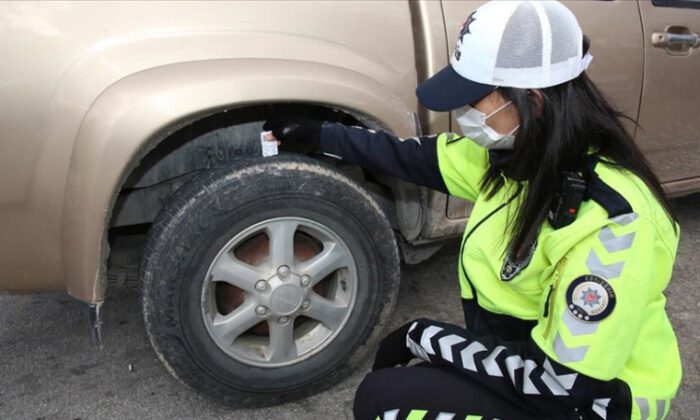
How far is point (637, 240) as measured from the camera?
1.40m

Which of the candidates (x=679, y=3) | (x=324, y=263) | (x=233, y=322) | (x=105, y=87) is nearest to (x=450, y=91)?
(x=324, y=263)

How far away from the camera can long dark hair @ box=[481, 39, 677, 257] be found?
1.49m

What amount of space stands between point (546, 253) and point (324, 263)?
35.3 inches

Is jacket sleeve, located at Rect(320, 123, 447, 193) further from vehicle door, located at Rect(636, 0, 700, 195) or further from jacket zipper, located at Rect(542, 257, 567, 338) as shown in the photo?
vehicle door, located at Rect(636, 0, 700, 195)

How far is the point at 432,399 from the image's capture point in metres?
1.64

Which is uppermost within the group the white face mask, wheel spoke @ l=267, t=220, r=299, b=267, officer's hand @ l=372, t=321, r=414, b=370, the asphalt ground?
the white face mask

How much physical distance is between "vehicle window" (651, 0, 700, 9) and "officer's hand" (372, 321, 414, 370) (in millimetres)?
1864

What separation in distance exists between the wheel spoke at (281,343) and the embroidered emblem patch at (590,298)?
1110 mm

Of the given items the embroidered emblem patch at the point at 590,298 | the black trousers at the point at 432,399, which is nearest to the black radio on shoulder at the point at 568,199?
the embroidered emblem patch at the point at 590,298

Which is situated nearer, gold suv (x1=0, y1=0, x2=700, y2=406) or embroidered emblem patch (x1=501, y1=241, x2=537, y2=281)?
embroidered emblem patch (x1=501, y1=241, x2=537, y2=281)

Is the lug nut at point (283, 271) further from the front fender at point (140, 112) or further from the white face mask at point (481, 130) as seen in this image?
the white face mask at point (481, 130)

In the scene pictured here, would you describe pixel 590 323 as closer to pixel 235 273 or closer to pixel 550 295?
pixel 550 295

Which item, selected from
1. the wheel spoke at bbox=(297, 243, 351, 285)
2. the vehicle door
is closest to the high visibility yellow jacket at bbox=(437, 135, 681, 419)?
the wheel spoke at bbox=(297, 243, 351, 285)

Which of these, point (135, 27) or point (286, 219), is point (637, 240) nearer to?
point (286, 219)
